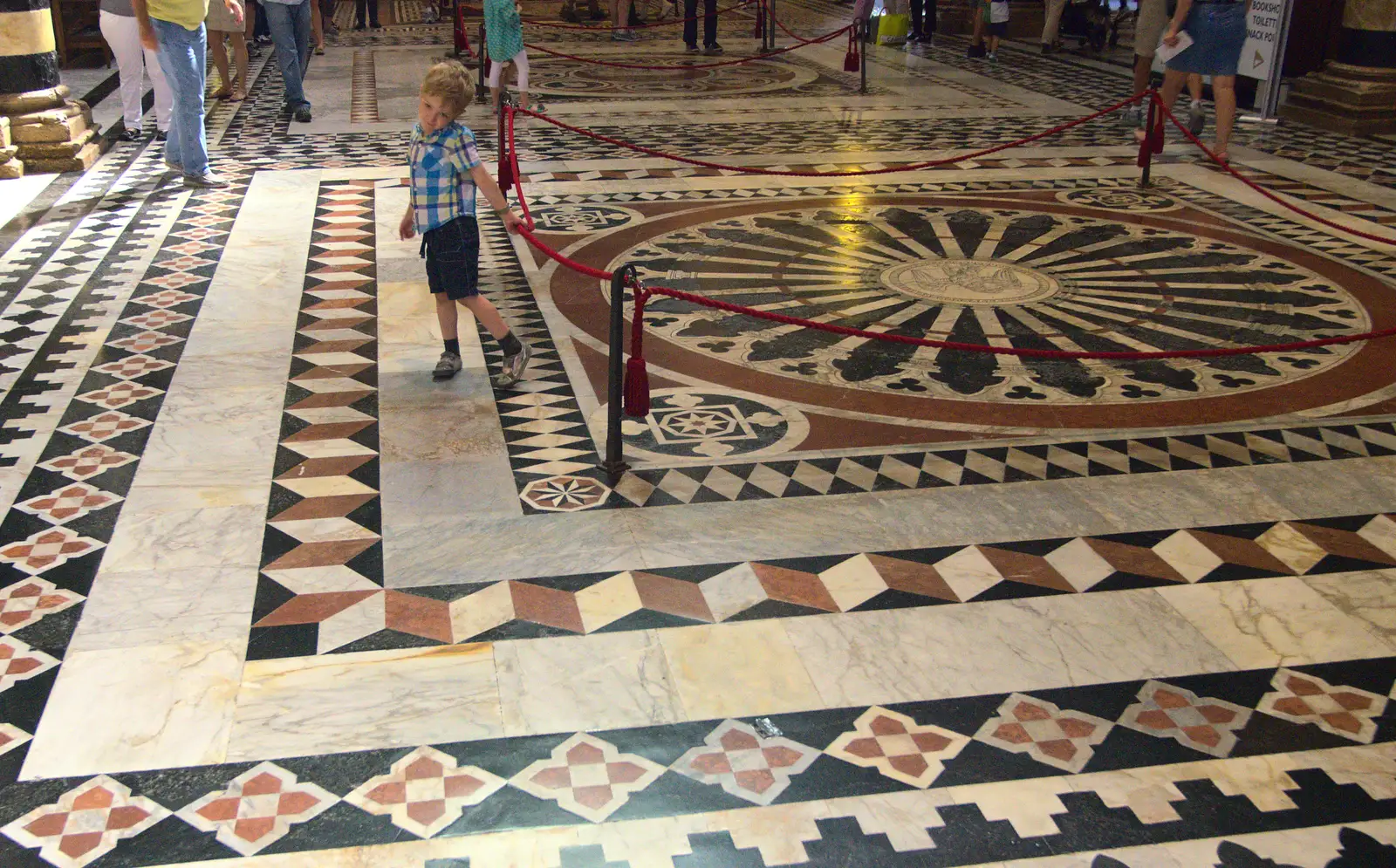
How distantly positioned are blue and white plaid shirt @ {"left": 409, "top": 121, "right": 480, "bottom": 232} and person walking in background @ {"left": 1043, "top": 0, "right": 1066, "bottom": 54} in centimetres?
1173

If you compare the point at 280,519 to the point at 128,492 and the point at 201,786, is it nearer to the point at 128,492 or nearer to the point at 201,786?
the point at 128,492

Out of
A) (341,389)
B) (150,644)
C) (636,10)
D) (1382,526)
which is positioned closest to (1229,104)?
(1382,526)

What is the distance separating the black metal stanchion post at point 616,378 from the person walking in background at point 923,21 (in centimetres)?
1240

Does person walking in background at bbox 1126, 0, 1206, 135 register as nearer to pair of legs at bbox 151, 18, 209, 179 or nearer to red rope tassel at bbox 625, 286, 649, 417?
pair of legs at bbox 151, 18, 209, 179

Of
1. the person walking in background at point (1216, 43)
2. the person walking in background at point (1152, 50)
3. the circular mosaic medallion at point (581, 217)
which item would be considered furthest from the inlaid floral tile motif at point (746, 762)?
the person walking in background at point (1152, 50)

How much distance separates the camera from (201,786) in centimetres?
262

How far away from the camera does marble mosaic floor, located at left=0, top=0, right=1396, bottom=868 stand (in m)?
2.61

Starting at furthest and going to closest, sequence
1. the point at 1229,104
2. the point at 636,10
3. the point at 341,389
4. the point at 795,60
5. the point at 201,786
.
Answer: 1. the point at 636,10
2. the point at 795,60
3. the point at 1229,104
4. the point at 341,389
5. the point at 201,786

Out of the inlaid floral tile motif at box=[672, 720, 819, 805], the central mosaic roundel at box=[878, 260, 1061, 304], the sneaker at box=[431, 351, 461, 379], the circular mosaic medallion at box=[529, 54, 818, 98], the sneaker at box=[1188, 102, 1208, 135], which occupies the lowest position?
the inlaid floral tile motif at box=[672, 720, 819, 805]

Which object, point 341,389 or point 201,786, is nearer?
point 201,786

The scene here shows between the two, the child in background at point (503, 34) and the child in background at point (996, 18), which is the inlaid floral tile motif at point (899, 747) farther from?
the child in background at point (996, 18)

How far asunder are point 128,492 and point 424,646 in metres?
1.27

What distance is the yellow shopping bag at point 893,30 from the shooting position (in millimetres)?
15383

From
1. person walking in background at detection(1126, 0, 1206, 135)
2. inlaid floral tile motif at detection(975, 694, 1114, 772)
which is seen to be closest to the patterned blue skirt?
person walking in background at detection(1126, 0, 1206, 135)
